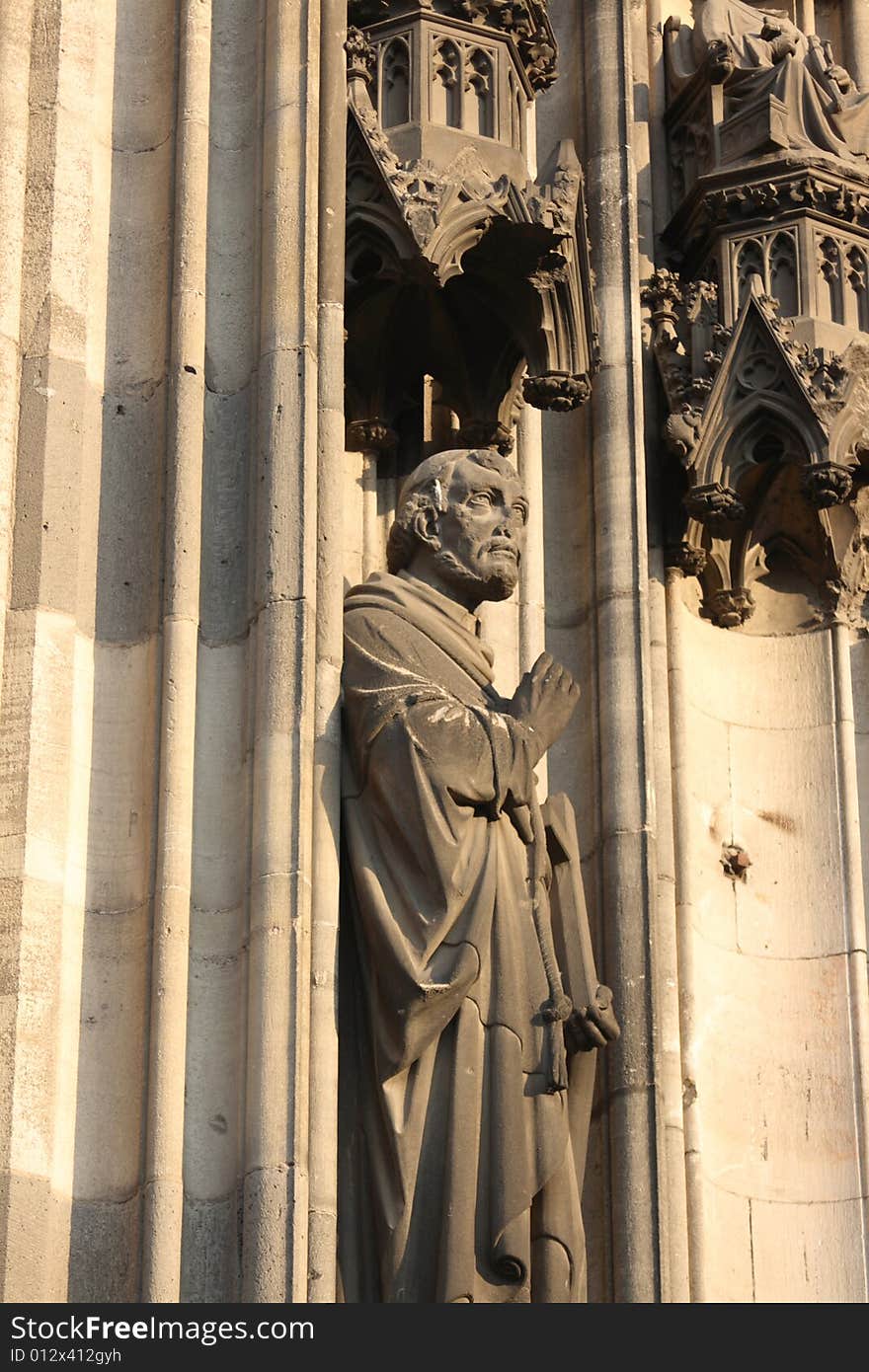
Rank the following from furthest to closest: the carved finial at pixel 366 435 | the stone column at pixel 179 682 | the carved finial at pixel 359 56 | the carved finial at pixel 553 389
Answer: the carved finial at pixel 366 435
the carved finial at pixel 553 389
the carved finial at pixel 359 56
the stone column at pixel 179 682

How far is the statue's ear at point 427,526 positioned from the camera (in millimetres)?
11398

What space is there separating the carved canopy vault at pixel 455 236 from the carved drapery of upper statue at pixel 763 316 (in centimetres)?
47

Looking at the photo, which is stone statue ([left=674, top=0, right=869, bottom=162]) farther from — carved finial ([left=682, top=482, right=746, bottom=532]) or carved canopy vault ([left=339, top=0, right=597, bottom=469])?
carved finial ([left=682, top=482, right=746, bottom=532])

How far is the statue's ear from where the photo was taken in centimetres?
1140

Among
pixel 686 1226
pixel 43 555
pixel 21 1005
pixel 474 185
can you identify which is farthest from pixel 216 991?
pixel 474 185

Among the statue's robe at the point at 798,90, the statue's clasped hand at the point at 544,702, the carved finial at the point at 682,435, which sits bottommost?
the statue's clasped hand at the point at 544,702

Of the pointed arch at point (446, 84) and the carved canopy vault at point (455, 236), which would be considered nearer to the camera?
the carved canopy vault at point (455, 236)

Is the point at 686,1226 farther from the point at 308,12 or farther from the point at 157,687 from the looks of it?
the point at 308,12

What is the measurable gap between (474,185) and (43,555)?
192 centimetres

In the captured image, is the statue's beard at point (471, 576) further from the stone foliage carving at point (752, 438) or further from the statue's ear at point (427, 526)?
the stone foliage carving at point (752, 438)

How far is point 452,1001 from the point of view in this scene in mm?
10570

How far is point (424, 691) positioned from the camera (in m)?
10.8

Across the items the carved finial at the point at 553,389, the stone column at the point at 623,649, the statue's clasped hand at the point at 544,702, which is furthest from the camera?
the carved finial at the point at 553,389

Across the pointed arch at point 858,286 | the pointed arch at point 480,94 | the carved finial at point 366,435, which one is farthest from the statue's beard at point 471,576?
the pointed arch at point 858,286
